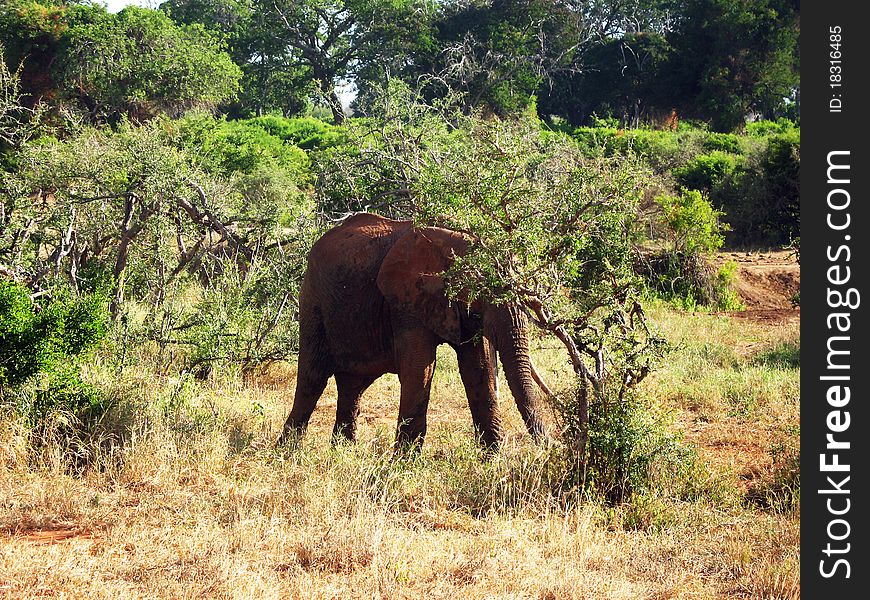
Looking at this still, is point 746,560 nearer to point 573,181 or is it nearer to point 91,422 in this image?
point 573,181

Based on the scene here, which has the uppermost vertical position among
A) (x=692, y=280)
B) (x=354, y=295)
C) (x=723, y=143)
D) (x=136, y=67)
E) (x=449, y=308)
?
(x=136, y=67)

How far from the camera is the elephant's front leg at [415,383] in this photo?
7.41 m

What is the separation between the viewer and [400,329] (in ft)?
24.8

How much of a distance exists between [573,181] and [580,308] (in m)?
0.98

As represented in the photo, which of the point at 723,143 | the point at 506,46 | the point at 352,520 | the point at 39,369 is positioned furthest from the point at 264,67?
the point at 352,520

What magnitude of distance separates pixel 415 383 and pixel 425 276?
0.84 meters

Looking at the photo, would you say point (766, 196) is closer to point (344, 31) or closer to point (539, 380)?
point (539, 380)

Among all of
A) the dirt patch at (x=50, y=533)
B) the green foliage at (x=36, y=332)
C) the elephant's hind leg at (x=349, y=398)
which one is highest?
the green foliage at (x=36, y=332)

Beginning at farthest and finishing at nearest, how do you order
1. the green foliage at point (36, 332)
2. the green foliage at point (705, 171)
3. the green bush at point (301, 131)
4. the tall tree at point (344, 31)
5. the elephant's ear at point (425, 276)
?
1. the tall tree at point (344, 31)
2. the green bush at point (301, 131)
3. the green foliage at point (705, 171)
4. the green foliage at point (36, 332)
5. the elephant's ear at point (425, 276)

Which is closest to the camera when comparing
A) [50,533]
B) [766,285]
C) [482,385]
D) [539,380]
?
[50,533]

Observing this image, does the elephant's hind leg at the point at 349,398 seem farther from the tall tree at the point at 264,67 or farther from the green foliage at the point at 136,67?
the tall tree at the point at 264,67

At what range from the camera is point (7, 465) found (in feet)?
22.1

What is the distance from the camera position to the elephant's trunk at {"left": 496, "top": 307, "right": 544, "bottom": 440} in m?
6.77

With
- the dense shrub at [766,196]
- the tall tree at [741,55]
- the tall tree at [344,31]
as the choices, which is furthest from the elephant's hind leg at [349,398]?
the tall tree at [344,31]
